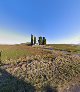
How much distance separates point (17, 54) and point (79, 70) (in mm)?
17177

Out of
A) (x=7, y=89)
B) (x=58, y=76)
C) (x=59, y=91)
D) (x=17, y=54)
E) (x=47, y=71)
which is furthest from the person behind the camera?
(x=17, y=54)

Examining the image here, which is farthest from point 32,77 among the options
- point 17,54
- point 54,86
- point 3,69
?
point 17,54

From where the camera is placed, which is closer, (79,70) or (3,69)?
(79,70)

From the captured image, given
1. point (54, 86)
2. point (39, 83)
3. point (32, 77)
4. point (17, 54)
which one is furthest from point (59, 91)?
point (17, 54)

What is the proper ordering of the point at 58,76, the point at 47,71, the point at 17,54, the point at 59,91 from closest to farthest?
the point at 59,91 < the point at 58,76 < the point at 47,71 < the point at 17,54

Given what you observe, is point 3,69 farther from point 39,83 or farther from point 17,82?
point 39,83

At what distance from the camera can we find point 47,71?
28516mm

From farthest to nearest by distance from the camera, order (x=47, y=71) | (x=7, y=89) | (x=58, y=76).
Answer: (x=47, y=71), (x=58, y=76), (x=7, y=89)

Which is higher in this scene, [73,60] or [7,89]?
[73,60]

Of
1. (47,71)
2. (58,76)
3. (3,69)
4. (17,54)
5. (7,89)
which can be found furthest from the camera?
(17,54)

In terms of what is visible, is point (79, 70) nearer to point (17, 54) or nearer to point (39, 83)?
point (39, 83)

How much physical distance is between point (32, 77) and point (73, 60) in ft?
25.2

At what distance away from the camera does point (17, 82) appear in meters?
26.0

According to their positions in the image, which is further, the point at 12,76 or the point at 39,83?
the point at 12,76
